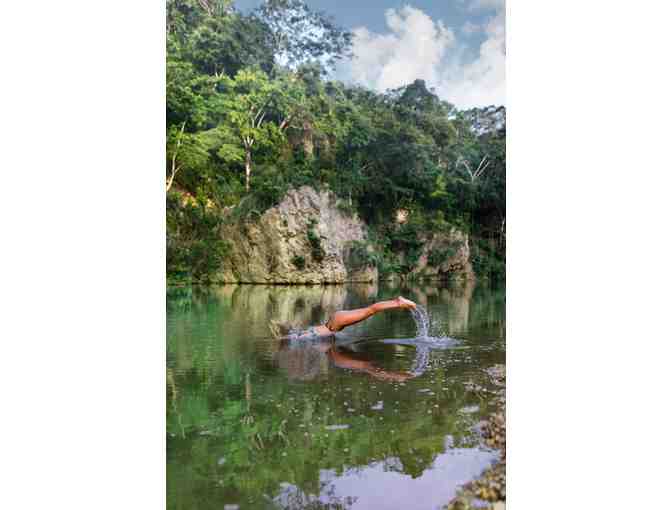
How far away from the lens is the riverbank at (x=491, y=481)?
2.47 meters

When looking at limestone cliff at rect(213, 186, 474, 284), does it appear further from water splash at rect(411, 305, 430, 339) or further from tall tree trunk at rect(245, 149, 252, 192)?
water splash at rect(411, 305, 430, 339)

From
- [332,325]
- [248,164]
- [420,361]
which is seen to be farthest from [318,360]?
[248,164]

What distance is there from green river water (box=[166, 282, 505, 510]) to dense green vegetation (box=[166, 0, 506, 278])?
2.91 m

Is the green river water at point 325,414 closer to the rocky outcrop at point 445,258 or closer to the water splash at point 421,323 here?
the water splash at point 421,323

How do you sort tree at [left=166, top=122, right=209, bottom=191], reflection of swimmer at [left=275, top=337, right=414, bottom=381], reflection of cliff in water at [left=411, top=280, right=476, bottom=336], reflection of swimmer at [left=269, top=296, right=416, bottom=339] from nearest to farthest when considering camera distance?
reflection of swimmer at [left=275, top=337, right=414, bottom=381] → reflection of swimmer at [left=269, top=296, right=416, bottom=339] → reflection of cliff in water at [left=411, top=280, right=476, bottom=336] → tree at [left=166, top=122, right=209, bottom=191]

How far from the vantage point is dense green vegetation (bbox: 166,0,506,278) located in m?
7.81

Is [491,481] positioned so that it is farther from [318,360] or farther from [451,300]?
[451,300]

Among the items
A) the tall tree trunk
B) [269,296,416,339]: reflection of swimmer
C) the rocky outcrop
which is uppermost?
the tall tree trunk

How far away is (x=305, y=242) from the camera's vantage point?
9281 mm

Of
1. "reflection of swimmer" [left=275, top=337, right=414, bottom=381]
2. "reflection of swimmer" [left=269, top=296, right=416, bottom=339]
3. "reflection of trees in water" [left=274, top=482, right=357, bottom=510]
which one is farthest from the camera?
"reflection of swimmer" [left=269, top=296, right=416, bottom=339]

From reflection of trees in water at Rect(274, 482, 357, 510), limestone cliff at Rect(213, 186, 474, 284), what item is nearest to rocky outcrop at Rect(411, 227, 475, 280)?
limestone cliff at Rect(213, 186, 474, 284)
